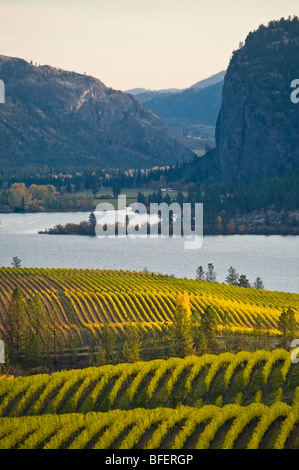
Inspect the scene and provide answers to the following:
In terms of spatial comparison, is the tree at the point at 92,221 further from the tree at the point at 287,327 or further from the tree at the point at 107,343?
the tree at the point at 287,327

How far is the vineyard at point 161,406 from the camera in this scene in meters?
38.7

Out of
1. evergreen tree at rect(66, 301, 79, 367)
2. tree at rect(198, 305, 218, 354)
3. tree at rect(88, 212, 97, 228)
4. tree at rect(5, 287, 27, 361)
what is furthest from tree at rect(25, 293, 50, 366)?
tree at rect(88, 212, 97, 228)

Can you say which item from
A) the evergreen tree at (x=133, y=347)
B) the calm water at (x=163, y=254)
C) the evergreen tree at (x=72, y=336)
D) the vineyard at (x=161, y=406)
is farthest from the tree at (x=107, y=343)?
the calm water at (x=163, y=254)

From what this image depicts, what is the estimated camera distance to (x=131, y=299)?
7856cm

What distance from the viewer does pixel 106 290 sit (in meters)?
83.0

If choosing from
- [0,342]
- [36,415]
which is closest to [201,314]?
[0,342]

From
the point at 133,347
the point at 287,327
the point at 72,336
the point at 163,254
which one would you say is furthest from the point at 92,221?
the point at 133,347

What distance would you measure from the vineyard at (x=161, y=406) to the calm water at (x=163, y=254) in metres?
55.1

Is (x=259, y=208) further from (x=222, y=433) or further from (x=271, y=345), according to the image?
(x=222, y=433)

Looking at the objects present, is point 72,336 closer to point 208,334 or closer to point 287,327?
point 208,334

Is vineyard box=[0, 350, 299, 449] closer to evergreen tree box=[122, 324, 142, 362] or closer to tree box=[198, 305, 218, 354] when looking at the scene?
evergreen tree box=[122, 324, 142, 362]

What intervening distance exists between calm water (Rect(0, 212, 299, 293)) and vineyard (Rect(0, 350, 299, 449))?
55073 millimetres

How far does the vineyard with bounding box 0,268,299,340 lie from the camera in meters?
72.6

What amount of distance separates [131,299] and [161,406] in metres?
32.5
